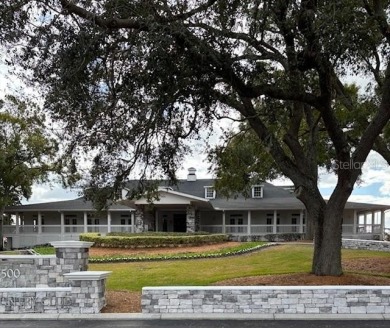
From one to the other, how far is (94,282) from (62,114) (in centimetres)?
399

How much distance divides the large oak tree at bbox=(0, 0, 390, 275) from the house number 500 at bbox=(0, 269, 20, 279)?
3.28m

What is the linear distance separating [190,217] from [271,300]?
2381cm

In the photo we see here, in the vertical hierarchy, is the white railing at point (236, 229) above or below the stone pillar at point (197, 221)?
below

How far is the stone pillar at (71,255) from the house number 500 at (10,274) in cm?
148

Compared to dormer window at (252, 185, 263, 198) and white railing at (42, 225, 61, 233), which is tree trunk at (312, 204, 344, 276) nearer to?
dormer window at (252, 185, 263, 198)

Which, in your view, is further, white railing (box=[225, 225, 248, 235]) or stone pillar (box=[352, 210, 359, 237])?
white railing (box=[225, 225, 248, 235])

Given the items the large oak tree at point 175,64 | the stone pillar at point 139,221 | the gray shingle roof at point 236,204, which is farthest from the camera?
the gray shingle roof at point 236,204

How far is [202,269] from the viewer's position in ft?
55.7

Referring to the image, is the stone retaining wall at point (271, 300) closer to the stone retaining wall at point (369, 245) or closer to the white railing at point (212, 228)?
the stone retaining wall at point (369, 245)

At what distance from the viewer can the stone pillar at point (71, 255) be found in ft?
39.3

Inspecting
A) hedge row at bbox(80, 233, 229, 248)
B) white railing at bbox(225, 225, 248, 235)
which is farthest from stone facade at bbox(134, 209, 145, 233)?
white railing at bbox(225, 225, 248, 235)

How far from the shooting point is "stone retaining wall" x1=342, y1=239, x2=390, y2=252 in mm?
23141

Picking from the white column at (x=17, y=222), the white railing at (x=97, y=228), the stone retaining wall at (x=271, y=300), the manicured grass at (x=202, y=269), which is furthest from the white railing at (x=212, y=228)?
the stone retaining wall at (x=271, y=300)

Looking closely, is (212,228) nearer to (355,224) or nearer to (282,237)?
(282,237)
